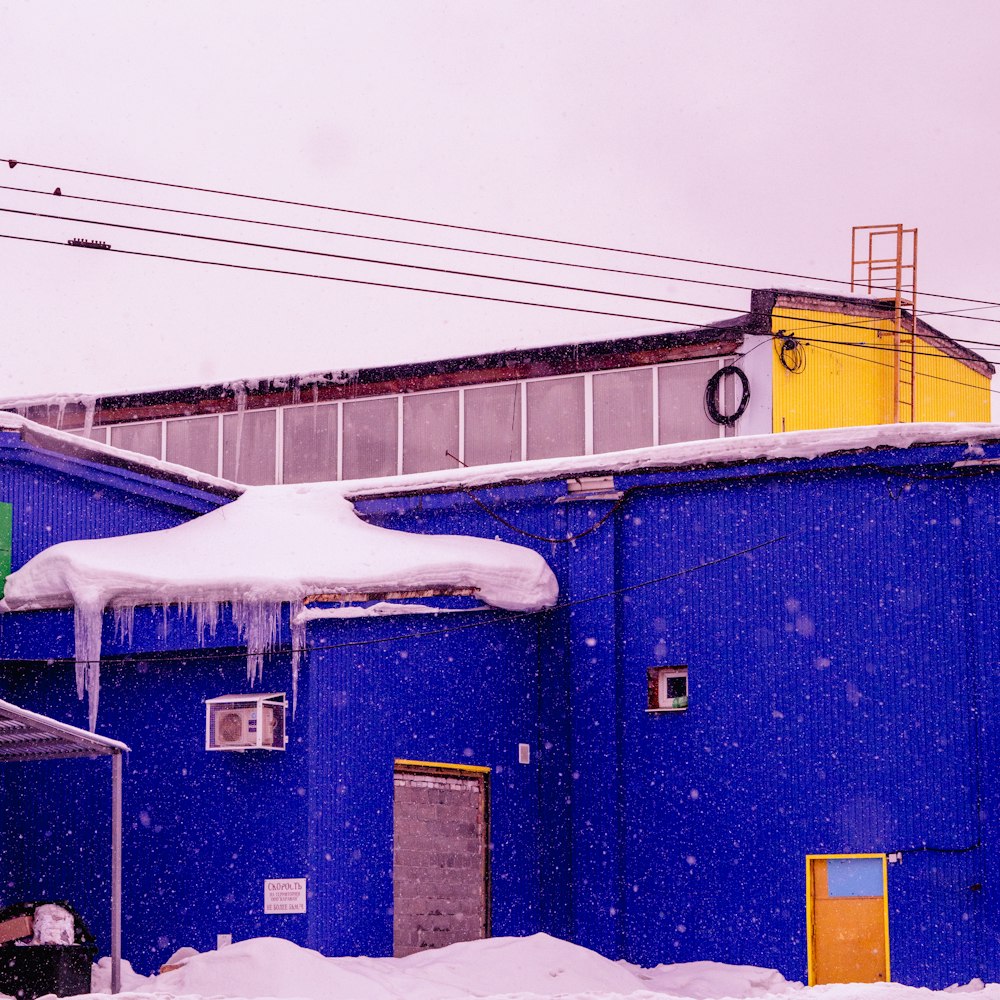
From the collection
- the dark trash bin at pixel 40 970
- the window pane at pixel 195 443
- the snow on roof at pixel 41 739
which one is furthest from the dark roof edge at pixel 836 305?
the dark trash bin at pixel 40 970

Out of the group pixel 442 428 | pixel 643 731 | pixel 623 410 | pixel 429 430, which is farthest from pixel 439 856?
pixel 429 430

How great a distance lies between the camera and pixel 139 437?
27484mm

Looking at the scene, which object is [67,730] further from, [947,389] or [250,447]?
[947,389]

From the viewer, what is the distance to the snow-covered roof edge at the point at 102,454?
61.3 feet

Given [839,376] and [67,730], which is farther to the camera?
[839,376]

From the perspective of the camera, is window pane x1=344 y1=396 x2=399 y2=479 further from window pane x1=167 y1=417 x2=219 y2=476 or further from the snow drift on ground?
the snow drift on ground

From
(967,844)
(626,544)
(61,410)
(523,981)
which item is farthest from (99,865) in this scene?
(61,410)

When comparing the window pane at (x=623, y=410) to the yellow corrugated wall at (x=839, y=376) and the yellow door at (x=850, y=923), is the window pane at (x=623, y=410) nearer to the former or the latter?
the yellow corrugated wall at (x=839, y=376)

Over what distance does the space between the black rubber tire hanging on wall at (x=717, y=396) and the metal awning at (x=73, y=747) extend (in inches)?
415

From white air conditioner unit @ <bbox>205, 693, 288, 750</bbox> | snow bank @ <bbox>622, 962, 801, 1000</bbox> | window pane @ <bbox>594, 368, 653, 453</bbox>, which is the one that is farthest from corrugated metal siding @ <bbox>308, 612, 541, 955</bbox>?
window pane @ <bbox>594, 368, 653, 453</bbox>

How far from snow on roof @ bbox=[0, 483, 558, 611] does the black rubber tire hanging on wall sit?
5347mm

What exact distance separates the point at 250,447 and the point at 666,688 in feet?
35.2

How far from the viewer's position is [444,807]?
1736cm

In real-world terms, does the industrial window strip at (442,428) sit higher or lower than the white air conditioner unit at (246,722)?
higher
